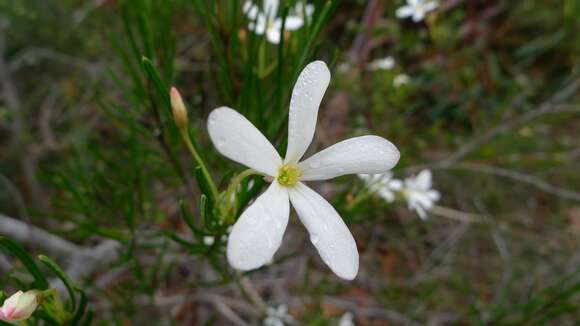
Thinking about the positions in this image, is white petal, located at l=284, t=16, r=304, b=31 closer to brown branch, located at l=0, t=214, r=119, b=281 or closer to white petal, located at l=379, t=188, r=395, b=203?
white petal, located at l=379, t=188, r=395, b=203

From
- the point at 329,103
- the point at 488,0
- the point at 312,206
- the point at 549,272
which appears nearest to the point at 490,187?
the point at 549,272

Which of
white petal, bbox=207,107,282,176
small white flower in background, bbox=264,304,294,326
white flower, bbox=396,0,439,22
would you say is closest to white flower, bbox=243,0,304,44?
white petal, bbox=207,107,282,176

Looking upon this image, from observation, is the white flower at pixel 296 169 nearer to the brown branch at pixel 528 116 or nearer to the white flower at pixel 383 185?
the white flower at pixel 383 185

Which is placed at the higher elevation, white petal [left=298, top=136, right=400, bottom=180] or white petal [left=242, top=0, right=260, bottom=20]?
white petal [left=242, top=0, right=260, bottom=20]

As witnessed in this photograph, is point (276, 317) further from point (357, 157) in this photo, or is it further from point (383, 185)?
point (357, 157)

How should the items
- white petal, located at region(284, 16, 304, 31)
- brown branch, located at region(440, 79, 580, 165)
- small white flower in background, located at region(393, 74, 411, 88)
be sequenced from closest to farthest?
white petal, located at region(284, 16, 304, 31) < brown branch, located at region(440, 79, 580, 165) < small white flower in background, located at region(393, 74, 411, 88)

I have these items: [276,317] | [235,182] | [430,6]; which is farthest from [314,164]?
[430,6]

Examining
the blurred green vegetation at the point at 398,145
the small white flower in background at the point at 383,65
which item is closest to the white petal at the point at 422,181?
the blurred green vegetation at the point at 398,145
